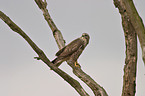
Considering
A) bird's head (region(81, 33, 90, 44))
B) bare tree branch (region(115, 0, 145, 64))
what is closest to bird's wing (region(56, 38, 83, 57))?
bird's head (region(81, 33, 90, 44))

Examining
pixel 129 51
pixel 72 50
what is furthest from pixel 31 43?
pixel 72 50

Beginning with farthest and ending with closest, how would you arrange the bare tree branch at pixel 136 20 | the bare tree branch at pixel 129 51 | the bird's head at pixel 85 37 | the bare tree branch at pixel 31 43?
the bird's head at pixel 85 37
the bare tree branch at pixel 31 43
the bare tree branch at pixel 129 51
the bare tree branch at pixel 136 20

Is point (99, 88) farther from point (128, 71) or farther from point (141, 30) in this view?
point (141, 30)

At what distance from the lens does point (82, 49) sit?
4059 millimetres

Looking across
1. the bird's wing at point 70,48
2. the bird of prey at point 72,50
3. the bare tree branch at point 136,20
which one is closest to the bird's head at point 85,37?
the bird of prey at point 72,50

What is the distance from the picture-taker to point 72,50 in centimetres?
373

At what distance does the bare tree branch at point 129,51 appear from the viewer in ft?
7.70

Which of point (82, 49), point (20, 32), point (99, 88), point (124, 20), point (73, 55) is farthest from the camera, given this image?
point (82, 49)

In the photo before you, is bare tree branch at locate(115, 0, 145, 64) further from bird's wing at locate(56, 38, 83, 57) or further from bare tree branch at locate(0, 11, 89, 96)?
bird's wing at locate(56, 38, 83, 57)

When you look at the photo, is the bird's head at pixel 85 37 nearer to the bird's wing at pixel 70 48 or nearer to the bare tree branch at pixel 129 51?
the bird's wing at pixel 70 48

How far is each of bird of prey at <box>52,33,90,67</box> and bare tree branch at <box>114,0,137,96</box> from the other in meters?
1.24

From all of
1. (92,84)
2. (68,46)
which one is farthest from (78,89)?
(68,46)

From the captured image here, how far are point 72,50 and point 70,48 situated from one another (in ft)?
0.22

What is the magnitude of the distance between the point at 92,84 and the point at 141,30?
102 centimetres
